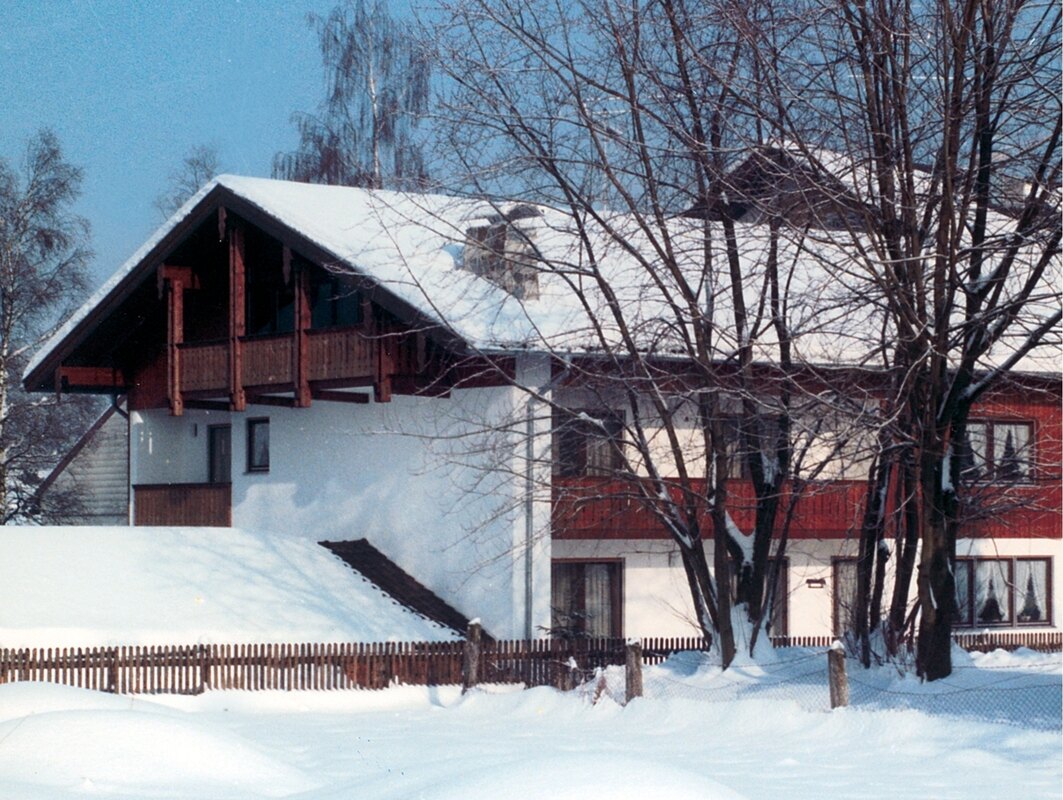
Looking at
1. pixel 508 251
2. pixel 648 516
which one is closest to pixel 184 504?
pixel 648 516

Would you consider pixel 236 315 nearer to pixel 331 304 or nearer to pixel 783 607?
pixel 331 304

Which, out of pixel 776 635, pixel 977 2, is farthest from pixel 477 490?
pixel 977 2

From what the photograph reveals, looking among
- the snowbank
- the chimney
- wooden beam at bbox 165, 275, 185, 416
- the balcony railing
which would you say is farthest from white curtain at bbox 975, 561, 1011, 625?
wooden beam at bbox 165, 275, 185, 416

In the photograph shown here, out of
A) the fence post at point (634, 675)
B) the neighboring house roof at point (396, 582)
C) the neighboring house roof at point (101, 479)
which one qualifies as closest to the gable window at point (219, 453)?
the neighboring house roof at point (396, 582)

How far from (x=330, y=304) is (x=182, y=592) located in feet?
20.9

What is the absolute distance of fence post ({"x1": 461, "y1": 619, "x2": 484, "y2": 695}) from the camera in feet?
76.3

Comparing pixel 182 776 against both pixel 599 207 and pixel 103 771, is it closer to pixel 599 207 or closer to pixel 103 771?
pixel 103 771

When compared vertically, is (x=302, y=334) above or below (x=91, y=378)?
above

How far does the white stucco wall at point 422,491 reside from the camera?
2594 cm

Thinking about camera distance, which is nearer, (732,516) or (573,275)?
(573,275)

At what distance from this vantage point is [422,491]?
2777 cm

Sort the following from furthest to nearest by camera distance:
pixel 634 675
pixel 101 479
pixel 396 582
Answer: pixel 101 479 < pixel 396 582 < pixel 634 675

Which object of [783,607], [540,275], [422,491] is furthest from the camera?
[783,607]

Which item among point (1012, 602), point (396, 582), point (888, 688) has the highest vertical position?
point (396, 582)
